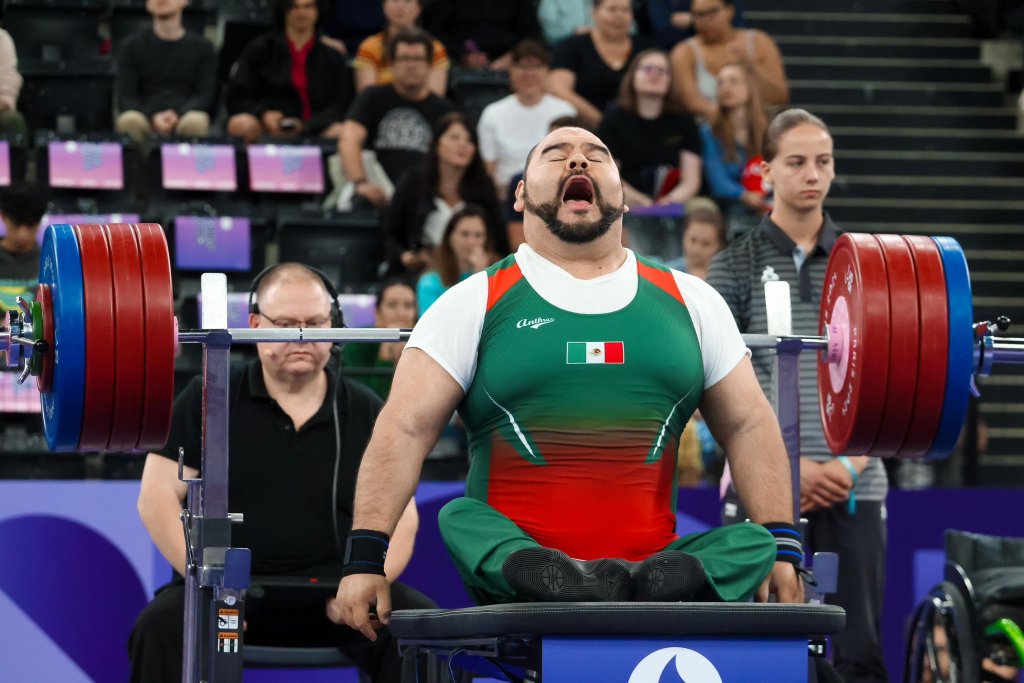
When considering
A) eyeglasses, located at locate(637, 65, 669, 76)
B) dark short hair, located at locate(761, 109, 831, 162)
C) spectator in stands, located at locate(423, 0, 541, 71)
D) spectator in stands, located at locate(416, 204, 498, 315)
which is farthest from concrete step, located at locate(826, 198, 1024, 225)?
dark short hair, located at locate(761, 109, 831, 162)

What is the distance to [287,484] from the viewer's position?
5.00 meters

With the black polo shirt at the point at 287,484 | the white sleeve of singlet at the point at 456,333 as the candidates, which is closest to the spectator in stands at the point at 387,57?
the black polo shirt at the point at 287,484

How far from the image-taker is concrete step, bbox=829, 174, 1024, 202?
10516 millimetres

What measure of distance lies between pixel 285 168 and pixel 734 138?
7.79 ft

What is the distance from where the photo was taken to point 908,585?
249 inches

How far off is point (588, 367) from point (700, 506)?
8.32ft

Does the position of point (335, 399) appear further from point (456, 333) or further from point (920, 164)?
point (920, 164)

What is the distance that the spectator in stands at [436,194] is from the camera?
26.1ft

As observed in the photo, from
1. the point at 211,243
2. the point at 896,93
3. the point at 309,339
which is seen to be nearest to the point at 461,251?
the point at 211,243

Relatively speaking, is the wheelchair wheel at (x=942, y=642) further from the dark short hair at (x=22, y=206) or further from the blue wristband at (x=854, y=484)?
the dark short hair at (x=22, y=206)

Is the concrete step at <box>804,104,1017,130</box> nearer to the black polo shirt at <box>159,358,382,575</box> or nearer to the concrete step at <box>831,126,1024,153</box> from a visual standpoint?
the concrete step at <box>831,126,1024,153</box>

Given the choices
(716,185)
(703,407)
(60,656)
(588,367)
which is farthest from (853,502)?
(716,185)

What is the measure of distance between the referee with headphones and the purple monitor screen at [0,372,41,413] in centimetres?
199

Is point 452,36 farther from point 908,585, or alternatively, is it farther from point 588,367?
point 588,367
